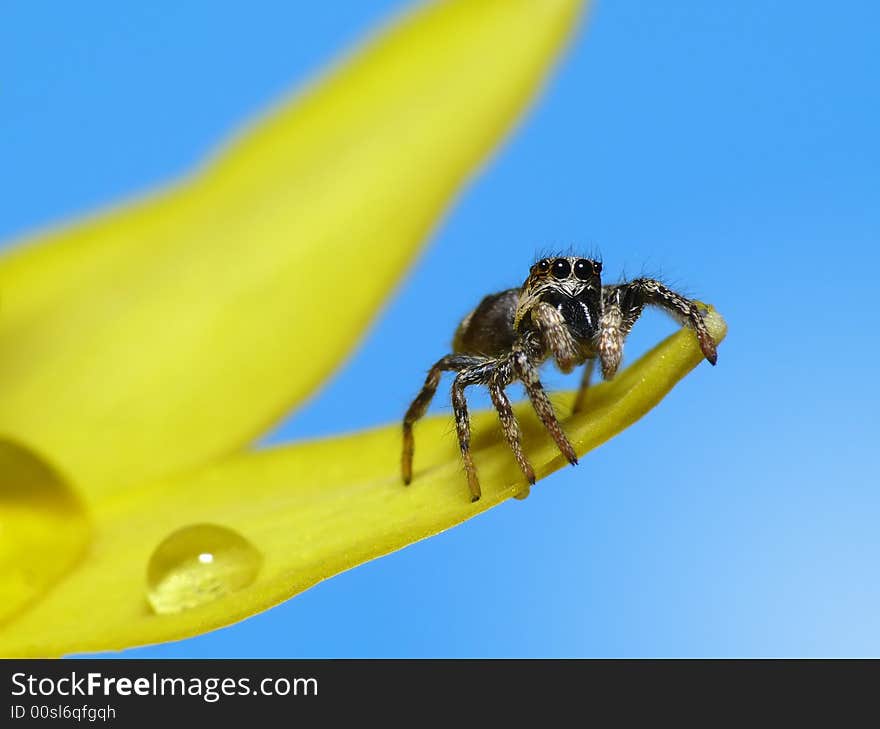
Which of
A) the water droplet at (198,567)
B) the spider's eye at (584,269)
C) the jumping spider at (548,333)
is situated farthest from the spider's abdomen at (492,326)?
the water droplet at (198,567)

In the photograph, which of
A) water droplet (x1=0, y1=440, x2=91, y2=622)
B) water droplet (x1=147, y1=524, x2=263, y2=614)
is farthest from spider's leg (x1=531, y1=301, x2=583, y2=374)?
water droplet (x1=0, y1=440, x2=91, y2=622)

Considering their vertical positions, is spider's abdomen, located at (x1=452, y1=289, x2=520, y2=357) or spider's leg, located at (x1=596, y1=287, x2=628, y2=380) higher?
spider's abdomen, located at (x1=452, y1=289, x2=520, y2=357)

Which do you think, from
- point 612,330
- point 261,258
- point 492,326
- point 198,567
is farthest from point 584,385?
point 198,567

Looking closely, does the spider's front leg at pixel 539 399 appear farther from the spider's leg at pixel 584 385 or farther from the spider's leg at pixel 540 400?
the spider's leg at pixel 584 385

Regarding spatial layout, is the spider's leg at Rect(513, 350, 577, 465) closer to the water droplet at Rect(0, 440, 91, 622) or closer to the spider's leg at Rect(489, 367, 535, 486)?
the spider's leg at Rect(489, 367, 535, 486)

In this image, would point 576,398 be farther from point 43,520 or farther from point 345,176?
point 43,520

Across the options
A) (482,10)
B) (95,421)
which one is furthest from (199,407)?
(482,10)

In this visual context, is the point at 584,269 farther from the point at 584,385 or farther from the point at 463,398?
the point at 584,385
